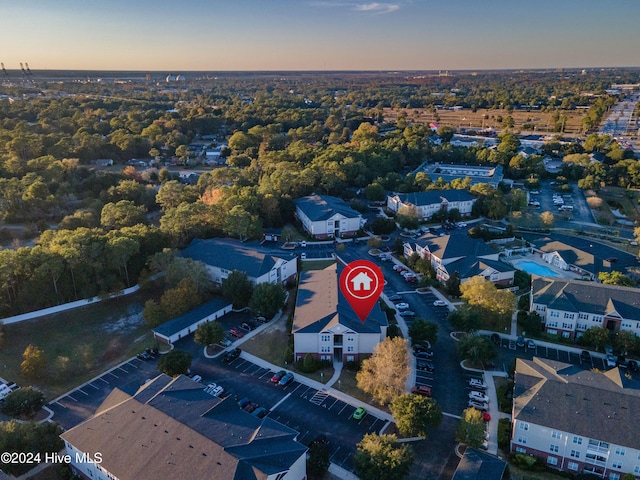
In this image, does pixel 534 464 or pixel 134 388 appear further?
pixel 134 388

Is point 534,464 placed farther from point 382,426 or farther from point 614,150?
point 614,150

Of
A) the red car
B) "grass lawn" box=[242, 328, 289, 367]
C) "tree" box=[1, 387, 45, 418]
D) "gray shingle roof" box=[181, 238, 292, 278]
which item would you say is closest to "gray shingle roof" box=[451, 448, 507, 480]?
"grass lawn" box=[242, 328, 289, 367]

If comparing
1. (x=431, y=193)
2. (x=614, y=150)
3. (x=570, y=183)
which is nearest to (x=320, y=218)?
(x=431, y=193)

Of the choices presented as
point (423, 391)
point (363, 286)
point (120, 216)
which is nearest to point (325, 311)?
point (363, 286)

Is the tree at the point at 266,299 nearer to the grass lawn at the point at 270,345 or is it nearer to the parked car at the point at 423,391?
the grass lawn at the point at 270,345

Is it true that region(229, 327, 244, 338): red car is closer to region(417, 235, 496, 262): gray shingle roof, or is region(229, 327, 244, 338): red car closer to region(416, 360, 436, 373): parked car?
region(416, 360, 436, 373): parked car

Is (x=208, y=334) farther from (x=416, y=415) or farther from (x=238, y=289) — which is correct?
(x=416, y=415)
